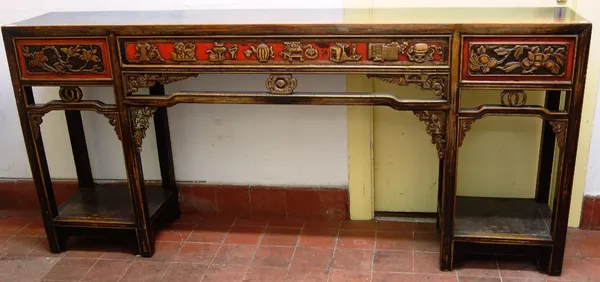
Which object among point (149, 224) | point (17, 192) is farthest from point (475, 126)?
point (17, 192)

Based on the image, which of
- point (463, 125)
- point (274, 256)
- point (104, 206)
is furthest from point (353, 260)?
point (104, 206)

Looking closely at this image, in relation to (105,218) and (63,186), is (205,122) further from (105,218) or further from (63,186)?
(63,186)

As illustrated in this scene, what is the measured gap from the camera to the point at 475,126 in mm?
2916

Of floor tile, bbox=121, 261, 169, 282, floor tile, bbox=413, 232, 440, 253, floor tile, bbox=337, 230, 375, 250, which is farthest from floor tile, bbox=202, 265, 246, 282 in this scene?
floor tile, bbox=413, 232, 440, 253

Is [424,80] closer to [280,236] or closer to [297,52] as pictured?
[297,52]

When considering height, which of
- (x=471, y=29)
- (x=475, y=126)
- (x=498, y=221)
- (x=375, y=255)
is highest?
(x=471, y=29)

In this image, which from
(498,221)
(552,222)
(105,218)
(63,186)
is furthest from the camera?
(63,186)

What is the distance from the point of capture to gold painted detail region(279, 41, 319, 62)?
2.35 metres

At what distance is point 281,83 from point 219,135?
818mm

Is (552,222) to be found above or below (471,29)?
below

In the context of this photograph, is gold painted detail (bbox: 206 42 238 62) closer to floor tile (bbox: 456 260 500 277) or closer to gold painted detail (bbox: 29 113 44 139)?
gold painted detail (bbox: 29 113 44 139)

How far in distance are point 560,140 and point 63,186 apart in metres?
2.53

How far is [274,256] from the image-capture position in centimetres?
287

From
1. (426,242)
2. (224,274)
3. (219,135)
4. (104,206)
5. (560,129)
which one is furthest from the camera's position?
(219,135)
